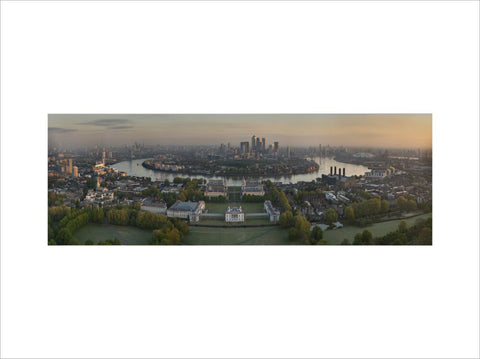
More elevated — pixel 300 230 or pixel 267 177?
pixel 267 177

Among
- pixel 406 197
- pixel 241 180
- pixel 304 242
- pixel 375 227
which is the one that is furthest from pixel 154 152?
pixel 406 197

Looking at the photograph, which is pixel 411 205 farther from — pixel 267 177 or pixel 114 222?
pixel 114 222

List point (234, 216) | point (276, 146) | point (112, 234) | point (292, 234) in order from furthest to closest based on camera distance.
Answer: point (276, 146) → point (234, 216) → point (112, 234) → point (292, 234)

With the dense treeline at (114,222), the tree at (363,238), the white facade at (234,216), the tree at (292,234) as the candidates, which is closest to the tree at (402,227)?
the tree at (363,238)

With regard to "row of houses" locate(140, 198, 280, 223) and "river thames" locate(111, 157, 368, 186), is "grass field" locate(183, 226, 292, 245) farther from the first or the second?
"river thames" locate(111, 157, 368, 186)

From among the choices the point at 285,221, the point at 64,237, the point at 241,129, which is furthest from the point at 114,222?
the point at 285,221

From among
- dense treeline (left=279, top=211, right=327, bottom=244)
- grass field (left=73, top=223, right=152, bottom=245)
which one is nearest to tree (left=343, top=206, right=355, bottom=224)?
dense treeline (left=279, top=211, right=327, bottom=244)
